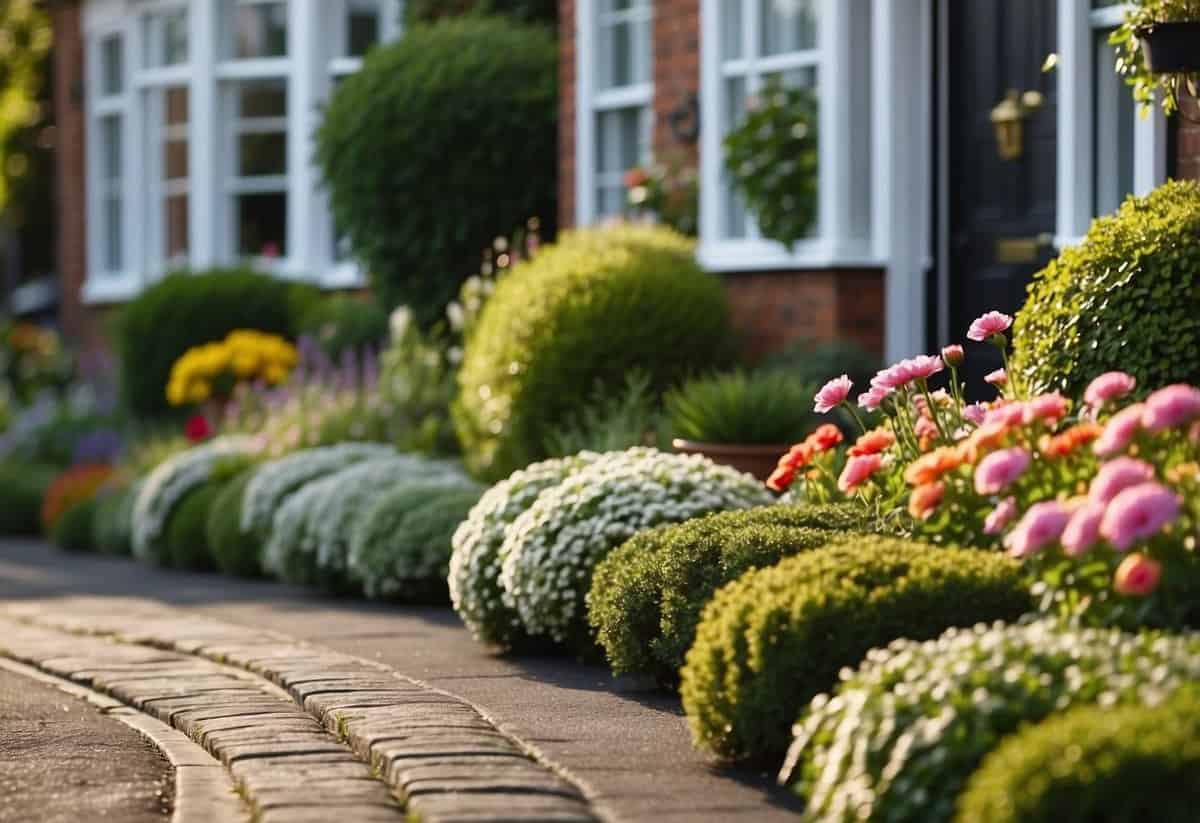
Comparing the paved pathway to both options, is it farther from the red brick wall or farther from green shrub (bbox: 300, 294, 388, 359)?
the red brick wall

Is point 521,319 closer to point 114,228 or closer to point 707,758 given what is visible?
point 707,758

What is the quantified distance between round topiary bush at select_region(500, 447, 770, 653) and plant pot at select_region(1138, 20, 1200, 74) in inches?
78.2

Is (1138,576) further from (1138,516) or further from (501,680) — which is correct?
(501,680)

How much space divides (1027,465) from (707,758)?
1.15 meters

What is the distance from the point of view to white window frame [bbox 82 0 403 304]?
622 inches

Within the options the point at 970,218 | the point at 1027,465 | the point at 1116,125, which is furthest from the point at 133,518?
the point at 1027,465

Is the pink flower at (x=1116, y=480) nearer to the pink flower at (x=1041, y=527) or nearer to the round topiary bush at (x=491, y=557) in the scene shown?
the pink flower at (x=1041, y=527)

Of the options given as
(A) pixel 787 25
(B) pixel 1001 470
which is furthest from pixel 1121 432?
(A) pixel 787 25

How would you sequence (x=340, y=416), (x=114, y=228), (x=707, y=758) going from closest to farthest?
(x=707, y=758)
(x=340, y=416)
(x=114, y=228)

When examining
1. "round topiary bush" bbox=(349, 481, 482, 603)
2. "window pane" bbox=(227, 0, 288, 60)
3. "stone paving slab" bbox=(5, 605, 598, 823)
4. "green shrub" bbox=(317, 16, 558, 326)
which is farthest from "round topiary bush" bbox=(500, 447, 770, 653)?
"window pane" bbox=(227, 0, 288, 60)

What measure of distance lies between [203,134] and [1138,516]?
43.4 ft

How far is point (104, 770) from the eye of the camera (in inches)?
227

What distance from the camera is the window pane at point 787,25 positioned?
10.7 m

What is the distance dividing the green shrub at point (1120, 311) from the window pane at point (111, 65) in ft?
43.5
